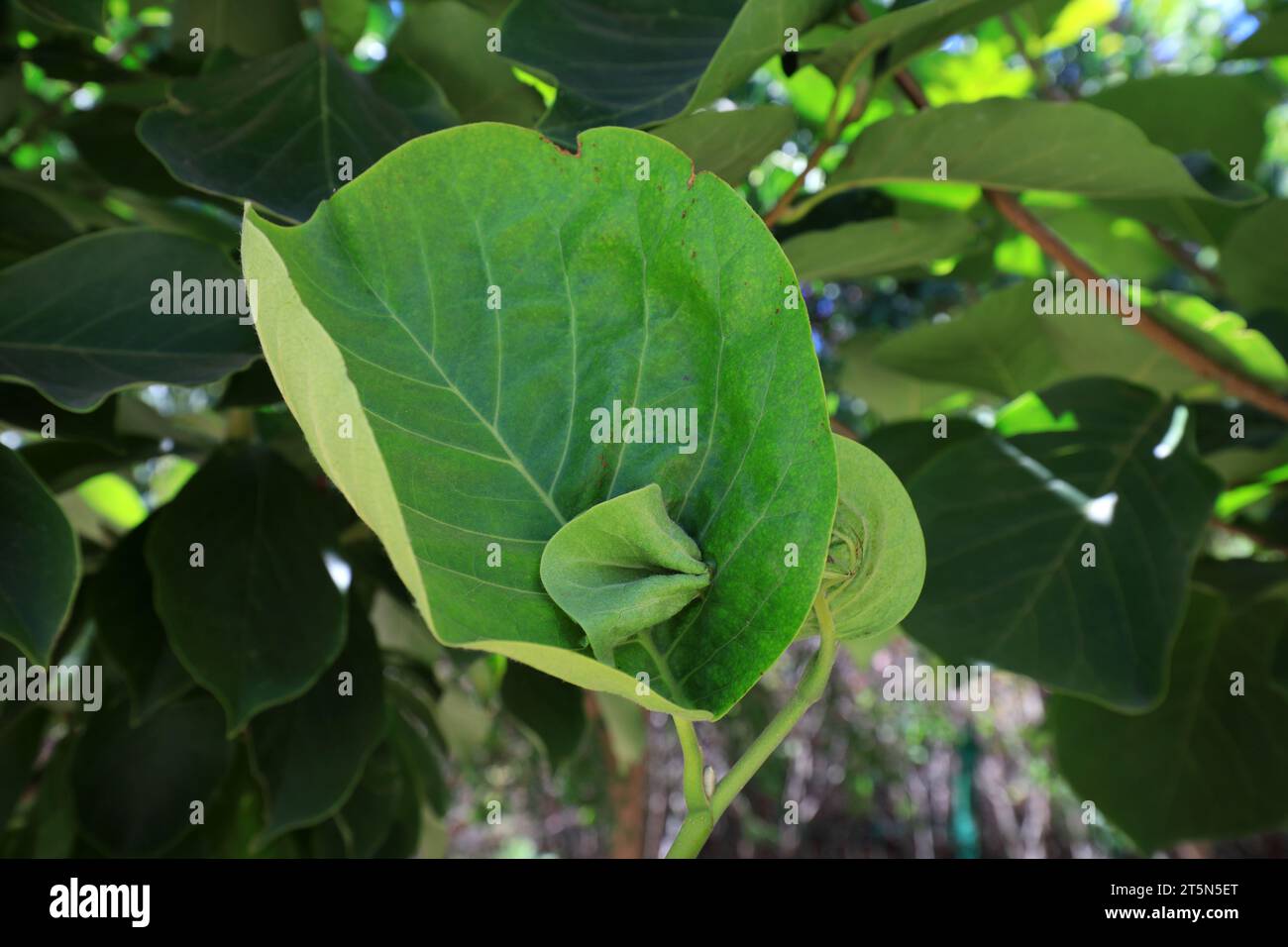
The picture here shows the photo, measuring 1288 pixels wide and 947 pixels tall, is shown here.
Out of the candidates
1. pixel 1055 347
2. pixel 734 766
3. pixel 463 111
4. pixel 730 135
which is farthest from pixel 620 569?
pixel 1055 347

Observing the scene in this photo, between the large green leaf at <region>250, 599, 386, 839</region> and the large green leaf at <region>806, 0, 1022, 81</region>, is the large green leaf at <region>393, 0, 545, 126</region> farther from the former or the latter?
the large green leaf at <region>250, 599, 386, 839</region>

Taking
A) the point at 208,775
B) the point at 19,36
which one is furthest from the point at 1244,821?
the point at 19,36

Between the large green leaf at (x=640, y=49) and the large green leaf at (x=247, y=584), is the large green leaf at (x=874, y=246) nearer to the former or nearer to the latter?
the large green leaf at (x=640, y=49)

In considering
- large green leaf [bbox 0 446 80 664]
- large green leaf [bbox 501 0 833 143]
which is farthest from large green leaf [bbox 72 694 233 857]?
large green leaf [bbox 501 0 833 143]

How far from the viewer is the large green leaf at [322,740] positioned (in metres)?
0.75

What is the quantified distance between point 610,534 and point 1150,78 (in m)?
0.86

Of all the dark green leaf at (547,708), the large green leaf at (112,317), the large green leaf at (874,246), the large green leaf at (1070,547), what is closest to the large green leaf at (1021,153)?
the large green leaf at (874,246)

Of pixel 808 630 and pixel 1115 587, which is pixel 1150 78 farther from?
pixel 808 630

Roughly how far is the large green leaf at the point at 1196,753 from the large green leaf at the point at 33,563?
0.81m

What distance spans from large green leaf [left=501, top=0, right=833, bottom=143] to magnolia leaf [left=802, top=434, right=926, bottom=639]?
0.28m

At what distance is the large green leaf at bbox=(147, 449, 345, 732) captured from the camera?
26.4 inches

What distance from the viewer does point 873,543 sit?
0.94 feet

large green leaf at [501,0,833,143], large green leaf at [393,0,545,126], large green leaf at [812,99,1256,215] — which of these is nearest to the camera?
large green leaf at [501,0,833,143]
